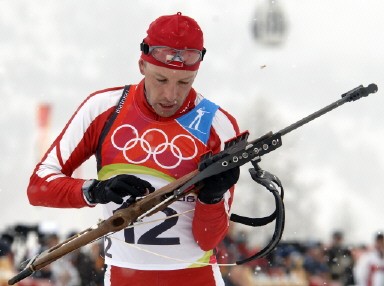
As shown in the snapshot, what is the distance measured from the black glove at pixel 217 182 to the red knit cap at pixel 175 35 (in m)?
0.57

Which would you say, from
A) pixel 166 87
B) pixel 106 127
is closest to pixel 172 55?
pixel 166 87

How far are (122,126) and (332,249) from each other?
39.2 ft

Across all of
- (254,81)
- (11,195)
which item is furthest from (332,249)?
(254,81)

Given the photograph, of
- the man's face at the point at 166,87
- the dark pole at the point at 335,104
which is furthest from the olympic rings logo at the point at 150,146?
the dark pole at the point at 335,104

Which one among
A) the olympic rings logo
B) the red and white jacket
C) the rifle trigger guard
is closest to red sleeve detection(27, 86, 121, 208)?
the red and white jacket

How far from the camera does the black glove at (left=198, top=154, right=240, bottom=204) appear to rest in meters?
4.16

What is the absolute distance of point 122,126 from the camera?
15.1 ft

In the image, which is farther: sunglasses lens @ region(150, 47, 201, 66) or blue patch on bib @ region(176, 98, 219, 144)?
blue patch on bib @ region(176, 98, 219, 144)

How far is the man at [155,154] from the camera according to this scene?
450 centimetres

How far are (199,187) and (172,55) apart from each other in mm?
675

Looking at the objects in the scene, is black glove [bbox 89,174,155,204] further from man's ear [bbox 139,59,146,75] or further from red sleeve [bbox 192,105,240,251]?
man's ear [bbox 139,59,146,75]

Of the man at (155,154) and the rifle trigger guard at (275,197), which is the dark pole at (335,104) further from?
the man at (155,154)

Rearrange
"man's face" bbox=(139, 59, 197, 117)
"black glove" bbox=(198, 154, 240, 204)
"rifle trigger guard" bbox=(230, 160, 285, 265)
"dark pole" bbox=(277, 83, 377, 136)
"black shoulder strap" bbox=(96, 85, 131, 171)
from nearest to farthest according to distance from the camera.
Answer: "dark pole" bbox=(277, 83, 377, 136), "black glove" bbox=(198, 154, 240, 204), "rifle trigger guard" bbox=(230, 160, 285, 265), "man's face" bbox=(139, 59, 197, 117), "black shoulder strap" bbox=(96, 85, 131, 171)

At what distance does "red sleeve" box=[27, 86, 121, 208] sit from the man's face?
0.76 ft
